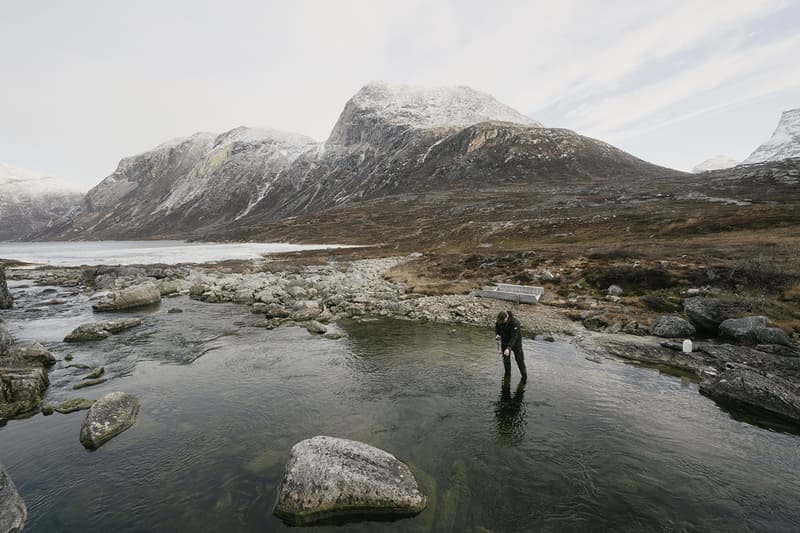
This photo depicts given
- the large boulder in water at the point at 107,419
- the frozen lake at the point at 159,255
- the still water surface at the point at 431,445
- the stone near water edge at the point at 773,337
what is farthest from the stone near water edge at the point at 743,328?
the frozen lake at the point at 159,255

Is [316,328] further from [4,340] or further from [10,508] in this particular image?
[4,340]

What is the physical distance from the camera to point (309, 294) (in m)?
33.0

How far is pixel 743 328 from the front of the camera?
17.8m

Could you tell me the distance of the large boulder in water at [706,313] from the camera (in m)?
19.2

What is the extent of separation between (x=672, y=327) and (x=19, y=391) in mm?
31964

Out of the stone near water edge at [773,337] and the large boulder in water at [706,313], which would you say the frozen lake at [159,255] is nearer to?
the large boulder in water at [706,313]

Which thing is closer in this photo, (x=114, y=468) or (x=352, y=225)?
(x=114, y=468)

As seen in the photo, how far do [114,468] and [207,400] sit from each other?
4184 millimetres

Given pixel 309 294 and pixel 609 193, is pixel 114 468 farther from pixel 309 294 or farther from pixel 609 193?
pixel 609 193

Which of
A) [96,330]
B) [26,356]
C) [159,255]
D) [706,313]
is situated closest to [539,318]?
[706,313]

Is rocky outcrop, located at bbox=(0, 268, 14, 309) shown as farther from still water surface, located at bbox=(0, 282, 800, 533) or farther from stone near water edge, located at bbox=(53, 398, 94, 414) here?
stone near water edge, located at bbox=(53, 398, 94, 414)

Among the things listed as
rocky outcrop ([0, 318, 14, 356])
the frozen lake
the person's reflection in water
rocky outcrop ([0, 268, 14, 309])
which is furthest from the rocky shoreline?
the frozen lake

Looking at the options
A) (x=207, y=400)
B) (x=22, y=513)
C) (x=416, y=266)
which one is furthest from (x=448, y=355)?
(x=416, y=266)

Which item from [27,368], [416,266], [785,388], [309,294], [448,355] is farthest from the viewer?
[416,266]
